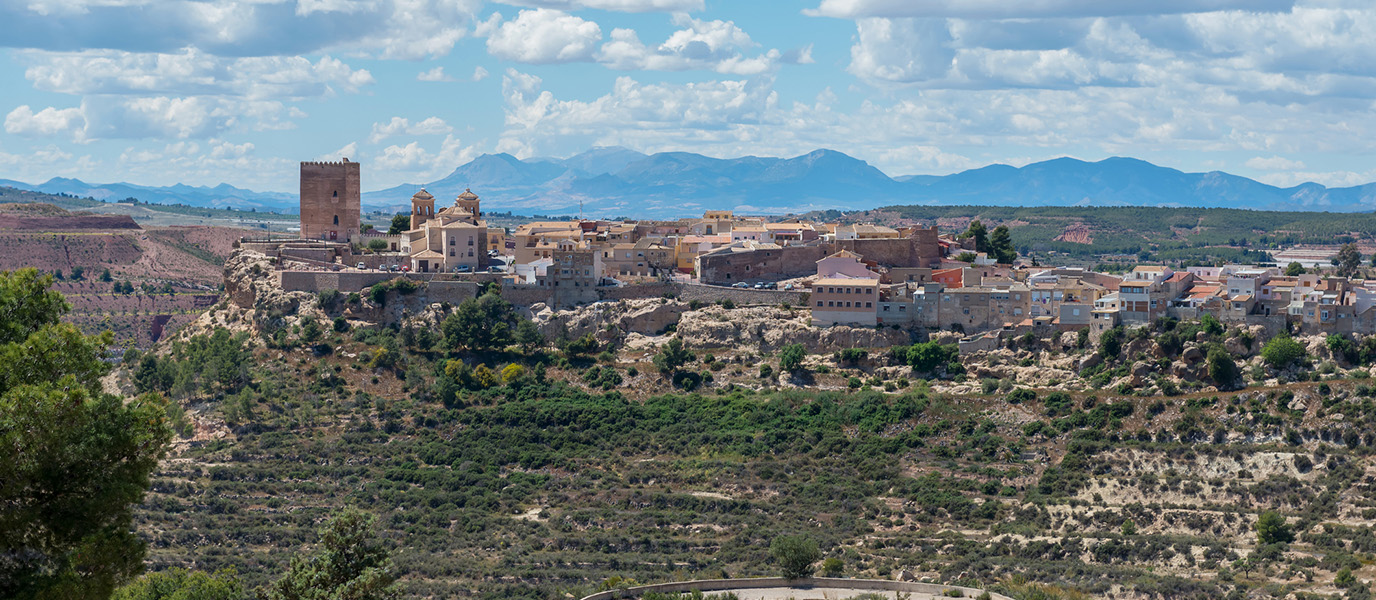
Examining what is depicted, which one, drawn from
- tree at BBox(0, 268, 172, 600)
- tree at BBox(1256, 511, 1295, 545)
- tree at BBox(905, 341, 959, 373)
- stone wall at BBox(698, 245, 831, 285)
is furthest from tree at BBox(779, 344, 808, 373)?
tree at BBox(0, 268, 172, 600)

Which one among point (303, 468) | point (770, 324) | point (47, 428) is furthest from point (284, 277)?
point (47, 428)

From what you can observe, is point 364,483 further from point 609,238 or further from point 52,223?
point 52,223

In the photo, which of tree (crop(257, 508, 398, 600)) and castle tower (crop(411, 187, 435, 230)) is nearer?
tree (crop(257, 508, 398, 600))

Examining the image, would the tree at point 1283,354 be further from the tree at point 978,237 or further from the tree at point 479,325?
the tree at point 479,325

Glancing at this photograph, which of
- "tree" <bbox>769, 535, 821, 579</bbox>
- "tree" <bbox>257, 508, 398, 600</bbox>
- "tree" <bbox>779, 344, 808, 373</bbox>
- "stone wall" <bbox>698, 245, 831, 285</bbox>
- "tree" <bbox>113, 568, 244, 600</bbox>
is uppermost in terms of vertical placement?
"stone wall" <bbox>698, 245, 831, 285</bbox>

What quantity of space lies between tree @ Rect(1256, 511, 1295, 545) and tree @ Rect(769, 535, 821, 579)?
490 inches

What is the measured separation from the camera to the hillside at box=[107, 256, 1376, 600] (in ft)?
146

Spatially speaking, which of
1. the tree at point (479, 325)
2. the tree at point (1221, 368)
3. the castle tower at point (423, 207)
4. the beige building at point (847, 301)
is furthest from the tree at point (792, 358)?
the castle tower at point (423, 207)

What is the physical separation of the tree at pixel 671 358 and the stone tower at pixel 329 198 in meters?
20.0

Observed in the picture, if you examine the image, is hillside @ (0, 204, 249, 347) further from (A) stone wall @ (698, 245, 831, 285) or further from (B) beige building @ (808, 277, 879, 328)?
(B) beige building @ (808, 277, 879, 328)

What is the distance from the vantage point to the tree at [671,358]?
59.1m

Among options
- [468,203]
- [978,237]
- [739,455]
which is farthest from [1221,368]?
[468,203]

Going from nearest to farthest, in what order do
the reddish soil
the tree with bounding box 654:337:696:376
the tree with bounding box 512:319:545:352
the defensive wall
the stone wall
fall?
the defensive wall, the tree with bounding box 654:337:696:376, the tree with bounding box 512:319:545:352, the stone wall, the reddish soil

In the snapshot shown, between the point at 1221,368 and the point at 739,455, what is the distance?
1480 centimetres
